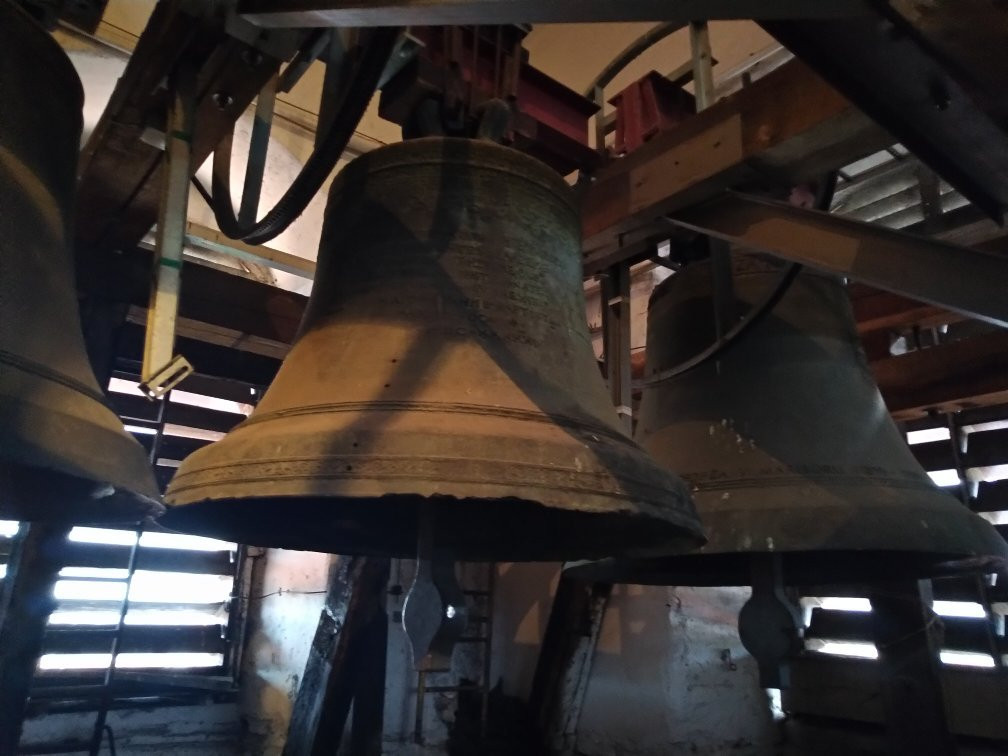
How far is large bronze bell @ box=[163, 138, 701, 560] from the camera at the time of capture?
2.45 ft

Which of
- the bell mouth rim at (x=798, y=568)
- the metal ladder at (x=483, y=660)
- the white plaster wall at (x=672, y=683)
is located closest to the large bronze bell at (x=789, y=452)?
the bell mouth rim at (x=798, y=568)

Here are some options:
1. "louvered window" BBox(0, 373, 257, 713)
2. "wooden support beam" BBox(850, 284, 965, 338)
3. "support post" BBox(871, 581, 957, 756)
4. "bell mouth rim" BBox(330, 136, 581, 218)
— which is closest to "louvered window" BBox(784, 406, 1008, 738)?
"support post" BBox(871, 581, 957, 756)

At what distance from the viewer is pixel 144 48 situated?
1.13 metres

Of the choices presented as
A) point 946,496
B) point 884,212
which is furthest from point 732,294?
point 884,212

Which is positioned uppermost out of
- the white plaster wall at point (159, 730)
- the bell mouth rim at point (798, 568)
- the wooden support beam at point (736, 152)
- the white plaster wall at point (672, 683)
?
the wooden support beam at point (736, 152)

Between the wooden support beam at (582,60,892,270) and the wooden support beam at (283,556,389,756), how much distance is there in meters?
1.09

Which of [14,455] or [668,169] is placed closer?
[14,455]

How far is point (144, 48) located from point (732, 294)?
42.2 inches

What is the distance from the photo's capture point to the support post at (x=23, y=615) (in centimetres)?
149

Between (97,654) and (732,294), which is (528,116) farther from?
(97,654)

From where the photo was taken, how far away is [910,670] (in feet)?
6.38

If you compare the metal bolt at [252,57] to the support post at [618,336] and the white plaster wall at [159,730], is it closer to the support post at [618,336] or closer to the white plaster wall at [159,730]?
the support post at [618,336]

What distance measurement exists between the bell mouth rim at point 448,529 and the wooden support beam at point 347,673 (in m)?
0.78

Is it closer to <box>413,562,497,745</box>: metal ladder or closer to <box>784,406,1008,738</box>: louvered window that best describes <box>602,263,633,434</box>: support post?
<box>784,406,1008,738</box>: louvered window
